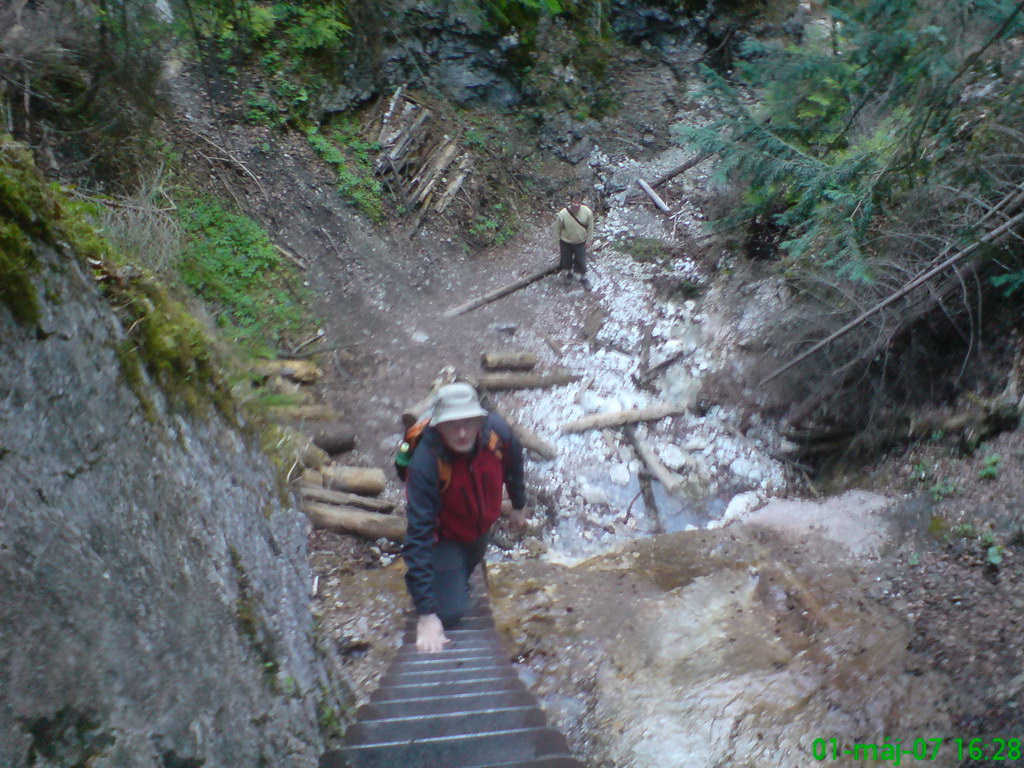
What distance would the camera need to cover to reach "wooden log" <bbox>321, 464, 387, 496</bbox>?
5.74m

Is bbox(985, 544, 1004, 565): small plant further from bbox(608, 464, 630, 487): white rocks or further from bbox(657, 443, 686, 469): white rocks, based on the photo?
bbox(608, 464, 630, 487): white rocks

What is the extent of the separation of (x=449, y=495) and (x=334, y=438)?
332cm

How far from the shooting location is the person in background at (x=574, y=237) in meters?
9.09

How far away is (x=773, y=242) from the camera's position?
8984mm

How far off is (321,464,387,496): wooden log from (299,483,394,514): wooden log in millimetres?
117

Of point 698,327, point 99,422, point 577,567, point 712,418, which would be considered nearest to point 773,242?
point 698,327

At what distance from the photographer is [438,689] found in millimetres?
3014

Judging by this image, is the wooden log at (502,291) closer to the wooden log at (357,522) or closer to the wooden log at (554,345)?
the wooden log at (554,345)

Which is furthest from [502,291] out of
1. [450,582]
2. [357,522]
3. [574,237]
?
[450,582]

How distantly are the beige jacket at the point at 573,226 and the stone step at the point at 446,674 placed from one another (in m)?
7.11

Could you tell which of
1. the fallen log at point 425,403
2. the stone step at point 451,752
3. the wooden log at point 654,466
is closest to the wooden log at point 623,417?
the wooden log at point 654,466

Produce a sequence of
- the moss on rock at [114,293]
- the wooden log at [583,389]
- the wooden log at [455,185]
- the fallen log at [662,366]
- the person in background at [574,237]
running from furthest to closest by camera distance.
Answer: the wooden log at [455,185]
the person in background at [574,237]
the fallen log at [662,366]
the wooden log at [583,389]
the moss on rock at [114,293]

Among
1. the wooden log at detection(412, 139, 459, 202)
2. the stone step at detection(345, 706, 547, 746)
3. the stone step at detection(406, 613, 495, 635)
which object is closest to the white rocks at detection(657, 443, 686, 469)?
the stone step at detection(406, 613, 495, 635)

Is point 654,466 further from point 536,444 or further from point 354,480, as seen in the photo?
point 354,480
